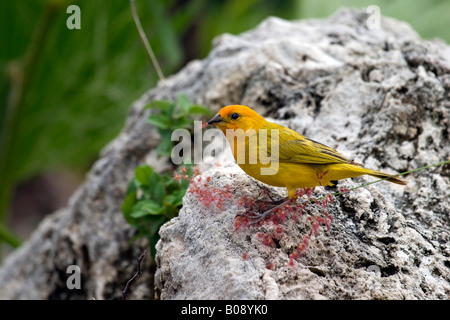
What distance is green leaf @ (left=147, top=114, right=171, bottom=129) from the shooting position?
2.94 meters

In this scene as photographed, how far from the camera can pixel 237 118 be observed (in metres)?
2.52

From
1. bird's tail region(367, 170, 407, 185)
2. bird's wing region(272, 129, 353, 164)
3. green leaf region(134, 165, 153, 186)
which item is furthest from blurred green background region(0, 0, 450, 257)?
bird's tail region(367, 170, 407, 185)

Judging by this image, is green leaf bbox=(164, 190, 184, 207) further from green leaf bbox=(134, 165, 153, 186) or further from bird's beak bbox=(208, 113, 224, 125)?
bird's beak bbox=(208, 113, 224, 125)

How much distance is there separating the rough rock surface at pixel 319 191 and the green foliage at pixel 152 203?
1.11 ft

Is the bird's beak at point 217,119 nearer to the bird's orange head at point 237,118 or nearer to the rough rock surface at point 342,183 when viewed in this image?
the bird's orange head at point 237,118

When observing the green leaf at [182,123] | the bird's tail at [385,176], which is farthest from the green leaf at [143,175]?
the bird's tail at [385,176]

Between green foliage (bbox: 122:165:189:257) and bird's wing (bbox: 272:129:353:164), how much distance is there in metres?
0.57


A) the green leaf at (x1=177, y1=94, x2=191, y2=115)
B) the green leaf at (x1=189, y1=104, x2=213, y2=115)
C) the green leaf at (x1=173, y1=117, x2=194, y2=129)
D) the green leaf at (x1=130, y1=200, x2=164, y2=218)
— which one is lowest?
the green leaf at (x1=130, y1=200, x2=164, y2=218)

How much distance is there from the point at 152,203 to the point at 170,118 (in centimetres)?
59

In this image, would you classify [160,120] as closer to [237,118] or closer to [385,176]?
[237,118]

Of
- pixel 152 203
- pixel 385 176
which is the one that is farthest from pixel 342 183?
pixel 152 203

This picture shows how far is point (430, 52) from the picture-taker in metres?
2.98
